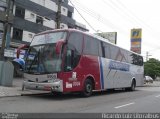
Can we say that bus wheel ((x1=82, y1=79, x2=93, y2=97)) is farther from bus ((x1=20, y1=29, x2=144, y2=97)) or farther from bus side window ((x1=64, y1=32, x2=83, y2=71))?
bus side window ((x1=64, y1=32, x2=83, y2=71))

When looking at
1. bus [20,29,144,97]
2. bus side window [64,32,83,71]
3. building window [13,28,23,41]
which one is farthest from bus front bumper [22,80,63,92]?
building window [13,28,23,41]

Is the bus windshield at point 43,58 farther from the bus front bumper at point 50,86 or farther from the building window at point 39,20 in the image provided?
the building window at point 39,20

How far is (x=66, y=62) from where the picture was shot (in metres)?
15.0

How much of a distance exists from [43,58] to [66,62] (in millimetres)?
1218

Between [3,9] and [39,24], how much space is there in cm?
808

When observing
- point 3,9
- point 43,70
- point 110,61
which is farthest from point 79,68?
point 3,9

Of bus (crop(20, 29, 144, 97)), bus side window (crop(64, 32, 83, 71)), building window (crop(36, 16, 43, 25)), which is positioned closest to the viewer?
bus (crop(20, 29, 144, 97))

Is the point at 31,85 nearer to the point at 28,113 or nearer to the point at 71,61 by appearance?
the point at 71,61

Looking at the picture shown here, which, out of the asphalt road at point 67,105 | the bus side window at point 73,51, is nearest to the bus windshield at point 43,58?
the bus side window at point 73,51

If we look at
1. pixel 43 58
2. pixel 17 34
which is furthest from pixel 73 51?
pixel 17 34

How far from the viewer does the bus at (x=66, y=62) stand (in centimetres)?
1476

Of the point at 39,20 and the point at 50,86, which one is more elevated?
the point at 39,20

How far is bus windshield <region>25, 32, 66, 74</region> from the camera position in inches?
584

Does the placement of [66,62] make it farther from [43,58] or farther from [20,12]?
[20,12]
